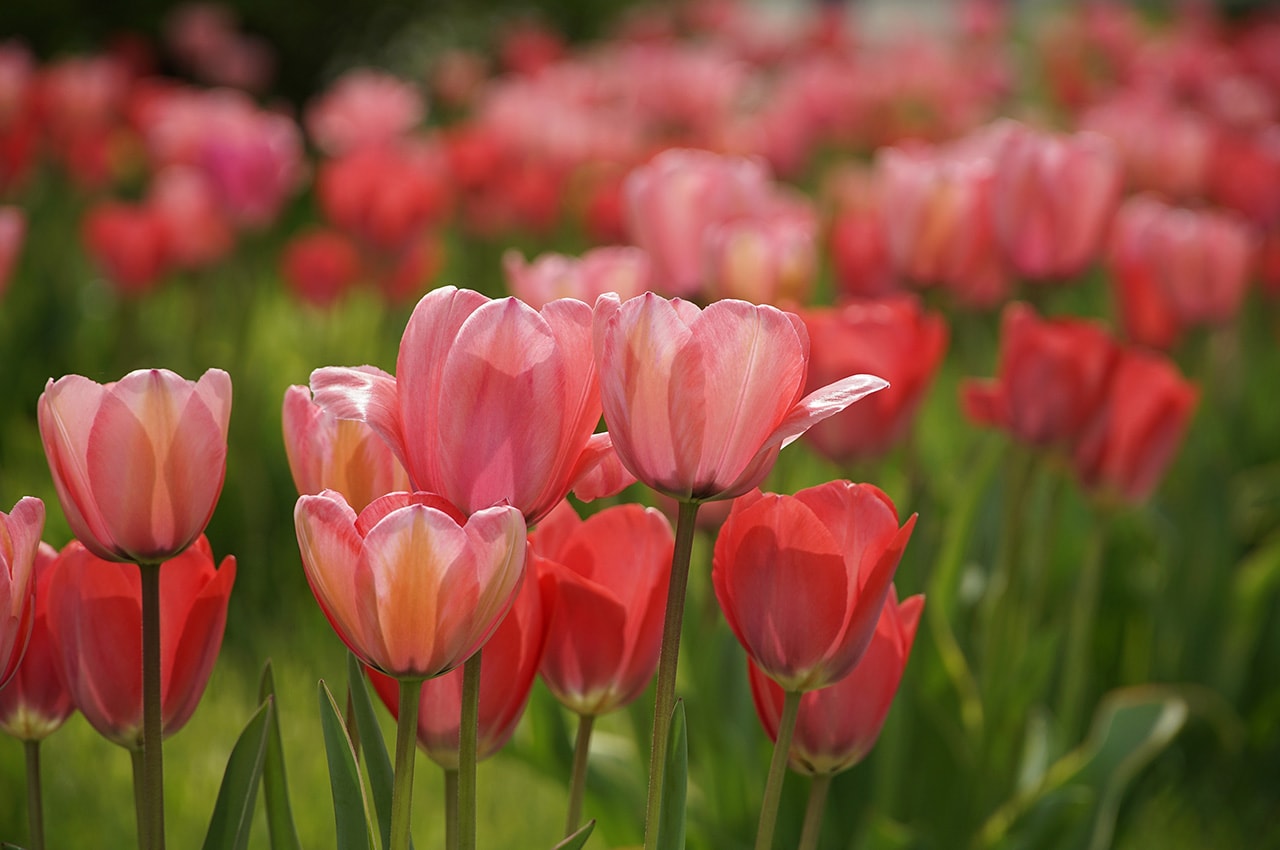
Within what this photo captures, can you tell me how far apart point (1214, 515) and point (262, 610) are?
1.63 meters

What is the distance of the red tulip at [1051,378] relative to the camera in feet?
4.83

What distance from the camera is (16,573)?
700 millimetres

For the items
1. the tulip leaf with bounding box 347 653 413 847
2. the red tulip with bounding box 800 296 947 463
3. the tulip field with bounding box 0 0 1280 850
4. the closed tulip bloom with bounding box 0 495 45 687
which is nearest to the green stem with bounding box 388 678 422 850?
the tulip field with bounding box 0 0 1280 850

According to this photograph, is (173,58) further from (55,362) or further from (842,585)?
(842,585)

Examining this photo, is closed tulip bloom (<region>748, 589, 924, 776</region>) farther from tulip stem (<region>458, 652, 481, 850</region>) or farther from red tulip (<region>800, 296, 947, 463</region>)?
red tulip (<region>800, 296, 947, 463</region>)

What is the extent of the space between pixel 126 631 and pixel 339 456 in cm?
16

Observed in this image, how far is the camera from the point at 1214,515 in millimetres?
1978

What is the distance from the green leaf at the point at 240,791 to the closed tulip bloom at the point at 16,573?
0.14 m

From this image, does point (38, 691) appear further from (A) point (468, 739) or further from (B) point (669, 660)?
(B) point (669, 660)

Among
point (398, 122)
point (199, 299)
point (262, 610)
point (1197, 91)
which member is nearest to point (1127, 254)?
point (262, 610)

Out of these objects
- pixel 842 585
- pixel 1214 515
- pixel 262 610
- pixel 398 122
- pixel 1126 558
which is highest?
pixel 842 585

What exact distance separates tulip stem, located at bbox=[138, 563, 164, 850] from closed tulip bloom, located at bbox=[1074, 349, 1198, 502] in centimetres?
111

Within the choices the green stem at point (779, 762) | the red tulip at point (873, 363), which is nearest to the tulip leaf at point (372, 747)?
the green stem at point (779, 762)

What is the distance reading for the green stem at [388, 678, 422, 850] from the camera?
2.27 feet
